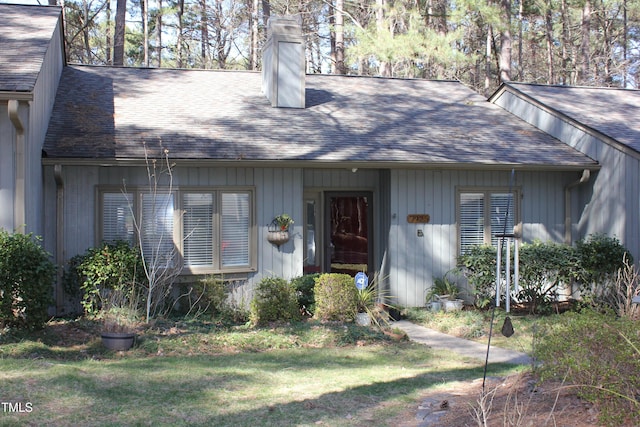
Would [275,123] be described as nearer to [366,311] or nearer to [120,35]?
[366,311]

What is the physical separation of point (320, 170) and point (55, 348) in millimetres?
5816

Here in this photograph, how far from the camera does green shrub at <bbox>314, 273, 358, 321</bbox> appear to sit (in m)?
9.39

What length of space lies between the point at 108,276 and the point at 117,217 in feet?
4.12

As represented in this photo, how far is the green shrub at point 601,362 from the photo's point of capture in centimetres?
428

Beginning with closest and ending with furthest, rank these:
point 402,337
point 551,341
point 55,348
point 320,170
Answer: point 551,341 < point 55,348 < point 402,337 < point 320,170

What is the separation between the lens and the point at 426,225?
11.3 metres

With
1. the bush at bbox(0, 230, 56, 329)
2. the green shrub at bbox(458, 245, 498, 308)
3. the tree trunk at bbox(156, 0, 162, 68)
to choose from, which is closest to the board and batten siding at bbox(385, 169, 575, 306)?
the green shrub at bbox(458, 245, 498, 308)

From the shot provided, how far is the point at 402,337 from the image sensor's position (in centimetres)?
877

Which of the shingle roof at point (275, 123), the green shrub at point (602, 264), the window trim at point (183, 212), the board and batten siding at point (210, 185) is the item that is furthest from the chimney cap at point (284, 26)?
the green shrub at point (602, 264)

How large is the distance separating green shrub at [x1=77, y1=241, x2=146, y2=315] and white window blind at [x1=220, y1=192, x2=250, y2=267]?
60.8 inches

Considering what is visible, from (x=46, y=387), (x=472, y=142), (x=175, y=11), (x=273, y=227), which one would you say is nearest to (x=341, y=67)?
(x=175, y=11)

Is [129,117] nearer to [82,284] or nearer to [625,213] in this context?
[82,284]

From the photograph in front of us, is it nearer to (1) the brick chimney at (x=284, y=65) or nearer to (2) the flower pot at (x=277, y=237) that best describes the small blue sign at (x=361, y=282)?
(2) the flower pot at (x=277, y=237)

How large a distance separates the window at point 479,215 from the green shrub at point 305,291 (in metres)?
3.06
